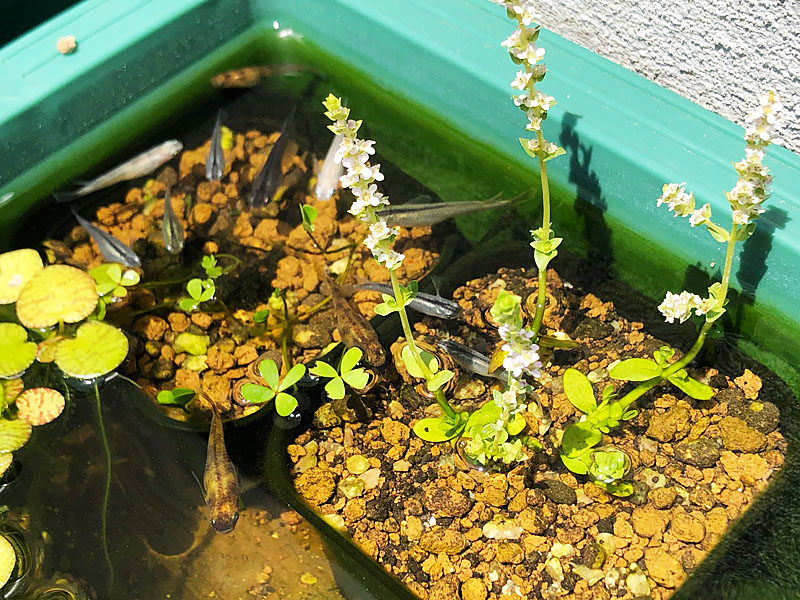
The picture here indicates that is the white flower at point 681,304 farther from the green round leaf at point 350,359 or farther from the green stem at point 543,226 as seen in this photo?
the green round leaf at point 350,359

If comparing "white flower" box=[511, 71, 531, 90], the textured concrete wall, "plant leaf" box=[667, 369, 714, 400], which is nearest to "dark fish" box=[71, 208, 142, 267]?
"white flower" box=[511, 71, 531, 90]

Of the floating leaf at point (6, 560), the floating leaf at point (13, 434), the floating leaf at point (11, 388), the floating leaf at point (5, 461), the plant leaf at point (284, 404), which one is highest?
the plant leaf at point (284, 404)

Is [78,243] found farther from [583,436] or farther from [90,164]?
[583,436]

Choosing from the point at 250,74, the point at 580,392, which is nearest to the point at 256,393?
the point at 580,392

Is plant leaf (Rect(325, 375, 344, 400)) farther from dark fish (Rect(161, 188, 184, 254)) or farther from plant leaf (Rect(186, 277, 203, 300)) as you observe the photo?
dark fish (Rect(161, 188, 184, 254))

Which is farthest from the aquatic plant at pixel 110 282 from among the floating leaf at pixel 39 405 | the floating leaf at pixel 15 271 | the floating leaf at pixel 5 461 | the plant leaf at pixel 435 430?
the plant leaf at pixel 435 430
